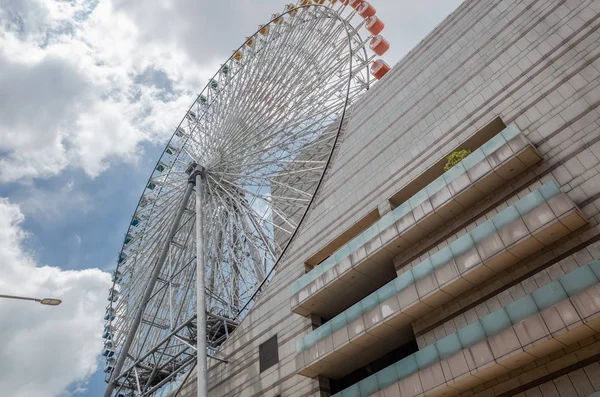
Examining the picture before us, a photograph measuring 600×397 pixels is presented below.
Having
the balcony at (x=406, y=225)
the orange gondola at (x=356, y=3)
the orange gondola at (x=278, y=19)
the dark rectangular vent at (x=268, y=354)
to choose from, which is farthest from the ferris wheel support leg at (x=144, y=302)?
the orange gondola at (x=356, y=3)

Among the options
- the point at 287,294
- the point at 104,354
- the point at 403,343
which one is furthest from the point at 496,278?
Result: the point at 104,354

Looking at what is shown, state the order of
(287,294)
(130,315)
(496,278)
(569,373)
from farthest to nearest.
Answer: (130,315)
(287,294)
(496,278)
(569,373)

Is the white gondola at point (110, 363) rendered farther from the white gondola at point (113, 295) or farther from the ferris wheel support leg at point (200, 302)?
the ferris wheel support leg at point (200, 302)

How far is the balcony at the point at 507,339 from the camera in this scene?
42.3ft

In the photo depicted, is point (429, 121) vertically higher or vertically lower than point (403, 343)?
higher

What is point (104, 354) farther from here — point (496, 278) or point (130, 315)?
point (496, 278)

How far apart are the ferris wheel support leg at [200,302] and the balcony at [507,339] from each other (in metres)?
8.16

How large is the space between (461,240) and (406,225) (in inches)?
130

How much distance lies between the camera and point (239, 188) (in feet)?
105

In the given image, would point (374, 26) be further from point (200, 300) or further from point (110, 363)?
point (110, 363)

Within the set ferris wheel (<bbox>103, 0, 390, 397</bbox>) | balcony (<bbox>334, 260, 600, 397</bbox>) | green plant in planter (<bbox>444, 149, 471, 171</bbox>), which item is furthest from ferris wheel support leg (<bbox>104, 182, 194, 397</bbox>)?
green plant in planter (<bbox>444, 149, 471, 171</bbox>)

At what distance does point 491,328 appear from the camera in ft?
48.3

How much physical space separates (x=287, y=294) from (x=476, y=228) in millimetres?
12515

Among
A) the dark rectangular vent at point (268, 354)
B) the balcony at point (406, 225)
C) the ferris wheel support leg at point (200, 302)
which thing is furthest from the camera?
the dark rectangular vent at point (268, 354)
